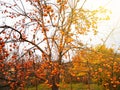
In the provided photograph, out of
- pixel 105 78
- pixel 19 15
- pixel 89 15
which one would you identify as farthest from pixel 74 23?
pixel 105 78

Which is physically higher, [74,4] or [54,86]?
[74,4]

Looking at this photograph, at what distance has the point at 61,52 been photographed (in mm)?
18234

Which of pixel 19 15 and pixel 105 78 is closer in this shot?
pixel 19 15

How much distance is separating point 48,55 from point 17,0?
4.22 metres

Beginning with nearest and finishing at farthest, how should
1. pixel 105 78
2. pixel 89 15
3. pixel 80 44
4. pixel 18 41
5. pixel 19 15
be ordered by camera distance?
1. pixel 18 41
2. pixel 80 44
3. pixel 19 15
4. pixel 89 15
5. pixel 105 78

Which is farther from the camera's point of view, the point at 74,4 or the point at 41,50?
the point at 74,4

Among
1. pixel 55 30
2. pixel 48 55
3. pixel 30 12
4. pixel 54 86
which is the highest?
pixel 30 12

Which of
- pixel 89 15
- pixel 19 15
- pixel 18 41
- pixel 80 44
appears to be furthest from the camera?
pixel 89 15

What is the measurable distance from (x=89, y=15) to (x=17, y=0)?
5.00 meters

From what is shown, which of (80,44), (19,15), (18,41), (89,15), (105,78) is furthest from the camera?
(105,78)

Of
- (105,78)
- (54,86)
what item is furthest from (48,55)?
(105,78)

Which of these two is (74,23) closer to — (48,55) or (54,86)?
(48,55)

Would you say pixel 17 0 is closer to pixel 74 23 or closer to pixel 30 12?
pixel 30 12

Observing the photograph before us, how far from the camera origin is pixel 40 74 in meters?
17.0
